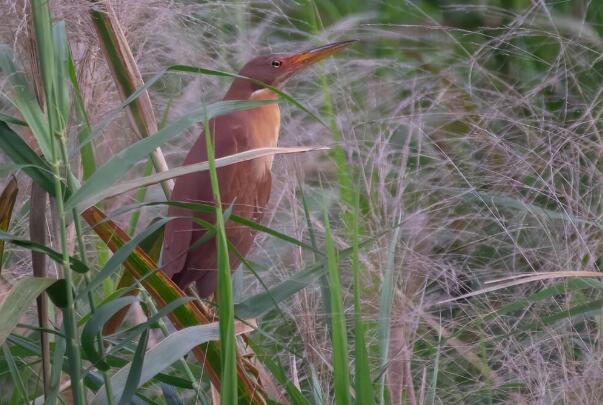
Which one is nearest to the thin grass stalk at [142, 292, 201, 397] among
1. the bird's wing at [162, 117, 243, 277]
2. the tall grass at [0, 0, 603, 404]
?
the tall grass at [0, 0, 603, 404]

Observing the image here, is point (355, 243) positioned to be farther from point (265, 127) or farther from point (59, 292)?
point (265, 127)

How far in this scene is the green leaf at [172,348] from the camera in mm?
1137

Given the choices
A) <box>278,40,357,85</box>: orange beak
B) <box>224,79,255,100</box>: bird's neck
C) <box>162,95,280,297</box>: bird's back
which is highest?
<box>278,40,357,85</box>: orange beak

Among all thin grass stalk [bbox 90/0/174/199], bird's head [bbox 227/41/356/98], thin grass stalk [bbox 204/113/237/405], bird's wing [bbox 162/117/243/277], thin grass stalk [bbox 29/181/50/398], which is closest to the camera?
thin grass stalk [bbox 204/113/237/405]

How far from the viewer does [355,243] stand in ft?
3.63

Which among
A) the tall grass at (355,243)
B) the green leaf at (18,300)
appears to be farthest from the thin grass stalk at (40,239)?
the green leaf at (18,300)

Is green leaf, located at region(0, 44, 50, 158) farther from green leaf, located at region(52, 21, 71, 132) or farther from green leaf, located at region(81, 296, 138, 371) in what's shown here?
green leaf, located at region(81, 296, 138, 371)

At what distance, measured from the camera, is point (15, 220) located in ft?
5.42

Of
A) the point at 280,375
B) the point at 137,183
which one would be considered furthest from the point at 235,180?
the point at 137,183

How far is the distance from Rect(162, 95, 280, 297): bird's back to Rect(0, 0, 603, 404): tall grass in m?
0.05

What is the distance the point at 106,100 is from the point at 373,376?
53cm

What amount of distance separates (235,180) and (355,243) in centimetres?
71

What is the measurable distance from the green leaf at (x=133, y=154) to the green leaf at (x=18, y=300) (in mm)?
85

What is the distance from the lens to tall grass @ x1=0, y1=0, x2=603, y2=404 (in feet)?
3.72
